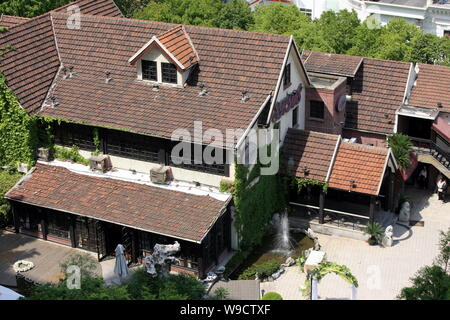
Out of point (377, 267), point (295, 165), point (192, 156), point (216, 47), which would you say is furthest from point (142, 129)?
point (377, 267)

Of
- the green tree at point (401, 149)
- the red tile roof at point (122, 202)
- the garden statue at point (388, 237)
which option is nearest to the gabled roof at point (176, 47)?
the red tile roof at point (122, 202)

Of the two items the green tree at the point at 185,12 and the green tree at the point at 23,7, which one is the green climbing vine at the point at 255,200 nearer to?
the green tree at the point at 185,12

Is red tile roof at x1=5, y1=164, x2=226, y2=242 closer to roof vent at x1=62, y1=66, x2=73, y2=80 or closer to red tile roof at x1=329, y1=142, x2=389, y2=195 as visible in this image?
roof vent at x1=62, y1=66, x2=73, y2=80

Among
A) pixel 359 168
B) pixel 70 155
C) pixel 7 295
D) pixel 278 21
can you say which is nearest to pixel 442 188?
pixel 359 168

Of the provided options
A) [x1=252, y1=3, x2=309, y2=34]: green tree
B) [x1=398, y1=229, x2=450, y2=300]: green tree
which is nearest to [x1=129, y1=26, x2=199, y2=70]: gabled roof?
[x1=398, y1=229, x2=450, y2=300]: green tree

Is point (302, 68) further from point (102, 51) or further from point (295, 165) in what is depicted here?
point (102, 51)
